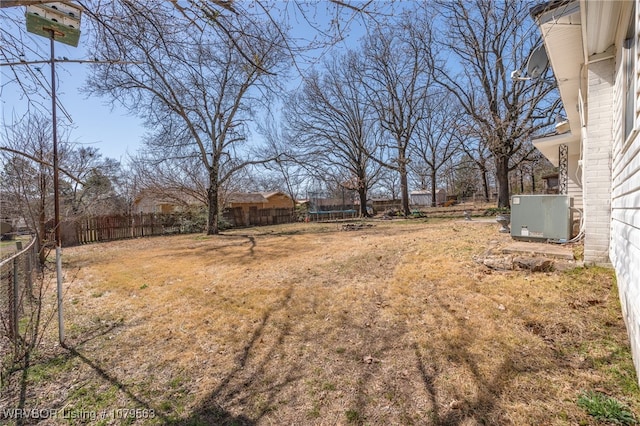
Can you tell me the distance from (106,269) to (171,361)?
577cm

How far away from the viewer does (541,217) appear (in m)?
5.64

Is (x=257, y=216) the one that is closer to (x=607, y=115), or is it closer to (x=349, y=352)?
(x=349, y=352)

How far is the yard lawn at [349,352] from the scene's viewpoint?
2.10m

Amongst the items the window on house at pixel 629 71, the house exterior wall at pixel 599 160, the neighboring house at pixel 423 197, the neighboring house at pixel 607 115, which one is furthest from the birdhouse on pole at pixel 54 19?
the neighboring house at pixel 423 197

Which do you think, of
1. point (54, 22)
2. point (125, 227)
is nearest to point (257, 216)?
point (125, 227)

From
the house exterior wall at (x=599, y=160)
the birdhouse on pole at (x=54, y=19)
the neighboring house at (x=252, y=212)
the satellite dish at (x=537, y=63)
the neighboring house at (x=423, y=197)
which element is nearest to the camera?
the birdhouse on pole at (x=54, y=19)

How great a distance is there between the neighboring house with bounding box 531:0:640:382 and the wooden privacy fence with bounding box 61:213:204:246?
15.1 metres

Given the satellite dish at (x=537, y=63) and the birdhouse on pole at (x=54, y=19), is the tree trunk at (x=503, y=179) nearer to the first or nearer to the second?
the satellite dish at (x=537, y=63)

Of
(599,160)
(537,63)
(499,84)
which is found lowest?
(599,160)

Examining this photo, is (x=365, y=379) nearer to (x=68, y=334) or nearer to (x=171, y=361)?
(x=171, y=361)

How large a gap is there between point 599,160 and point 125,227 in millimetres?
17514

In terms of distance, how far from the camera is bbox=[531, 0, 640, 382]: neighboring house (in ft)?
7.42

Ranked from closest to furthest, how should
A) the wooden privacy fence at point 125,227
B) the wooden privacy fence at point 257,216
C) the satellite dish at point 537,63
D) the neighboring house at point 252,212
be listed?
the satellite dish at point 537,63 < the wooden privacy fence at point 125,227 < the wooden privacy fence at point 257,216 < the neighboring house at point 252,212

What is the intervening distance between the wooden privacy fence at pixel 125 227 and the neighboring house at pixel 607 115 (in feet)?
49.5
